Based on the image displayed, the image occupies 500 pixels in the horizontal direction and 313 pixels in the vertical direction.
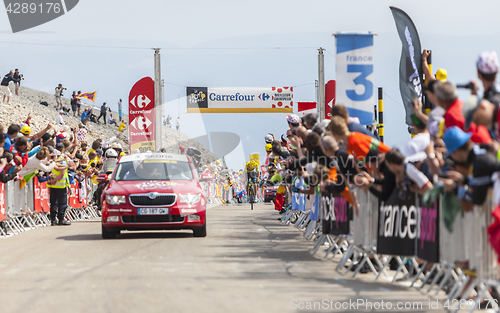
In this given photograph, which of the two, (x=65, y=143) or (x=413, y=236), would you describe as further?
(x=65, y=143)

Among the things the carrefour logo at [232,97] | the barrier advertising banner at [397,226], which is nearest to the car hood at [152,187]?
the barrier advertising banner at [397,226]

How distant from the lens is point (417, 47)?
14.5 m

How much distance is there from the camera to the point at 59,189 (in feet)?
63.0

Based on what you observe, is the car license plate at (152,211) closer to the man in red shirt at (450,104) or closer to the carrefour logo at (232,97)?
the man in red shirt at (450,104)

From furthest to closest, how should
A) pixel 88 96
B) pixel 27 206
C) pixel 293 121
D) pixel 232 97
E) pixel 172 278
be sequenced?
1. pixel 88 96
2. pixel 232 97
3. pixel 27 206
4. pixel 293 121
5. pixel 172 278

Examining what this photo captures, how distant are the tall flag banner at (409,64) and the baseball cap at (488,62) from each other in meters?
7.55

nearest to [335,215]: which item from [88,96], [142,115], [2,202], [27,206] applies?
[2,202]

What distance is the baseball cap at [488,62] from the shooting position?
6.84m

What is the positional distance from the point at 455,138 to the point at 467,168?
32cm

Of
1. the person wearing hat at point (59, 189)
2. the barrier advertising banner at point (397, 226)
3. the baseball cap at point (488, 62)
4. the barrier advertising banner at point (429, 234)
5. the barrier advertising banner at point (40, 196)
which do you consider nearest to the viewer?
the baseball cap at point (488, 62)

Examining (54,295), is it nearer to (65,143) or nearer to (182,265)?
(182,265)

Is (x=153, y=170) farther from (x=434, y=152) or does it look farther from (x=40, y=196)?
(x=434, y=152)

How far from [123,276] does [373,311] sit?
3.44 meters

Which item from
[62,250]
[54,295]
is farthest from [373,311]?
[62,250]
